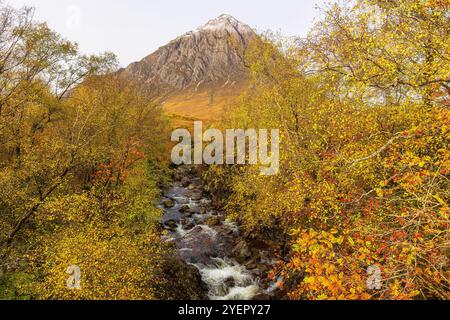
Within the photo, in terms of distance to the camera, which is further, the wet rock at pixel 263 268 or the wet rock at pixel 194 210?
the wet rock at pixel 194 210

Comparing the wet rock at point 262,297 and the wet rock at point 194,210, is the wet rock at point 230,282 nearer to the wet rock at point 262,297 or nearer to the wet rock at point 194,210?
the wet rock at point 262,297

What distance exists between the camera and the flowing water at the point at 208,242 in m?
22.9

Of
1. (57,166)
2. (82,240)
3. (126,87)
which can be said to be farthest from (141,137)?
(82,240)

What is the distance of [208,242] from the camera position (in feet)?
96.2

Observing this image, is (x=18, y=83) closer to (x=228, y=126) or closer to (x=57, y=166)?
(x=57, y=166)

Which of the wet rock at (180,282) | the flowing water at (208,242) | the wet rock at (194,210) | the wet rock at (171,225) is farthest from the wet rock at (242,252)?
the wet rock at (194,210)

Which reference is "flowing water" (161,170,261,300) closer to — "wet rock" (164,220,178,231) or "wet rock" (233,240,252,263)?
"wet rock" (164,220,178,231)

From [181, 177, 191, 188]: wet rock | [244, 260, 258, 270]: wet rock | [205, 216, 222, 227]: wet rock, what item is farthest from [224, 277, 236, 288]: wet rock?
[181, 177, 191, 188]: wet rock

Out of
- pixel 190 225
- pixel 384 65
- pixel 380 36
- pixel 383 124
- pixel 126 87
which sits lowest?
pixel 190 225

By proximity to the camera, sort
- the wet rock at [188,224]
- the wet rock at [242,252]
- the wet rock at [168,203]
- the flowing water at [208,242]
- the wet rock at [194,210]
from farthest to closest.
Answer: the wet rock at [168,203], the wet rock at [194,210], the wet rock at [188,224], the wet rock at [242,252], the flowing water at [208,242]

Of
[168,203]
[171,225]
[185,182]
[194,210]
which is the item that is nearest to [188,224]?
[171,225]

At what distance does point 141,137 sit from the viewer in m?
30.1

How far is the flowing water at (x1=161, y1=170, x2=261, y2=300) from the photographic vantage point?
2286 cm

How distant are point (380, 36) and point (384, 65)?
1986 millimetres
